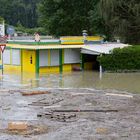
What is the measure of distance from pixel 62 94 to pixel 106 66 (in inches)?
574

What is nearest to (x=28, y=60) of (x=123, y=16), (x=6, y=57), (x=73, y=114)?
(x=6, y=57)

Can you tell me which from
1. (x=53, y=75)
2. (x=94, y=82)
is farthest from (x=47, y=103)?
(x=53, y=75)

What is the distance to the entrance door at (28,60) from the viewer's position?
38331mm

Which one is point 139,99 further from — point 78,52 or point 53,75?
point 78,52

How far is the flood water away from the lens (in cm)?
2897

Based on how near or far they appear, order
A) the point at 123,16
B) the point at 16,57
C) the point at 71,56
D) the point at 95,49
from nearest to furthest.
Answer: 1. the point at 16,57
2. the point at 95,49
3. the point at 71,56
4. the point at 123,16

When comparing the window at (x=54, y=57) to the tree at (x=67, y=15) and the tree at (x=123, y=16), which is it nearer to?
the tree at (x=123, y=16)

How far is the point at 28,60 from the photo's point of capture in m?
38.7

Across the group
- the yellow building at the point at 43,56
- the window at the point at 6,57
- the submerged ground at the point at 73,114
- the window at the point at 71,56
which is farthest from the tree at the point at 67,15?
the submerged ground at the point at 73,114

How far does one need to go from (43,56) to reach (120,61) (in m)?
6.25

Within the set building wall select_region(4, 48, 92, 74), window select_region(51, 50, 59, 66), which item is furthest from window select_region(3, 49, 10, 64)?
window select_region(51, 50, 59, 66)

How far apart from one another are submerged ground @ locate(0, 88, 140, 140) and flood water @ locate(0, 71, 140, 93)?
318 cm

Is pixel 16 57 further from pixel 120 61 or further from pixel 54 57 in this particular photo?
pixel 120 61

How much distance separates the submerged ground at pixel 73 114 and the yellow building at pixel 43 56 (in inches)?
509
